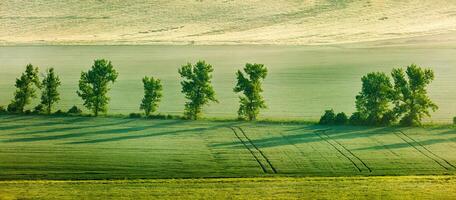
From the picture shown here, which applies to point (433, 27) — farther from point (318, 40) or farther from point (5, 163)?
point (5, 163)

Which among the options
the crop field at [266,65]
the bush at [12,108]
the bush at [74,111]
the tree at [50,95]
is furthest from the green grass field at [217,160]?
the crop field at [266,65]

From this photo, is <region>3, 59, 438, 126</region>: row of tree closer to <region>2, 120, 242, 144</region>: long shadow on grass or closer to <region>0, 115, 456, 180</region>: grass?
<region>0, 115, 456, 180</region>: grass

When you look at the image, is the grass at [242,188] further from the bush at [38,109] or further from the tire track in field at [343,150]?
the bush at [38,109]

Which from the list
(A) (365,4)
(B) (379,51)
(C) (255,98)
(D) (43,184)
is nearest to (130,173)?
(D) (43,184)

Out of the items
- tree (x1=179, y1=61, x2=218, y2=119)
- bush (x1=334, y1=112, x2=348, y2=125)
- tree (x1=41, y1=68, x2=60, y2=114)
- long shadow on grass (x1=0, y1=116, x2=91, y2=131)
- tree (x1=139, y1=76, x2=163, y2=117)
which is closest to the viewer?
long shadow on grass (x1=0, y1=116, x2=91, y2=131)

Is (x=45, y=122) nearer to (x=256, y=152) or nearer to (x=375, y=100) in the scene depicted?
(x=256, y=152)

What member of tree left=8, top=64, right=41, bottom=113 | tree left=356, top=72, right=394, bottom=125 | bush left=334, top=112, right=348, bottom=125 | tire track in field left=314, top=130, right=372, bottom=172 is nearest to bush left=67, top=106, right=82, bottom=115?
tree left=8, top=64, right=41, bottom=113

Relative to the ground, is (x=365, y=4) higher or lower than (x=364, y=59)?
higher

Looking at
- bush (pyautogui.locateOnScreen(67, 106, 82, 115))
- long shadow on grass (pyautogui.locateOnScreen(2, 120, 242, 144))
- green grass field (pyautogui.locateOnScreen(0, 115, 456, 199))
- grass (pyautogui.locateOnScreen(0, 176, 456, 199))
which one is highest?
bush (pyautogui.locateOnScreen(67, 106, 82, 115))
